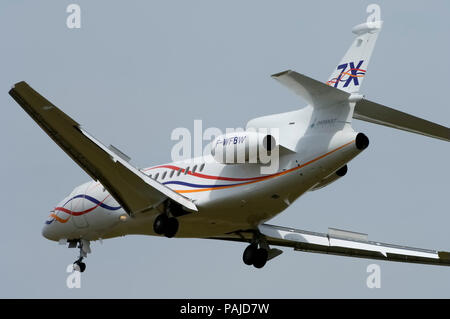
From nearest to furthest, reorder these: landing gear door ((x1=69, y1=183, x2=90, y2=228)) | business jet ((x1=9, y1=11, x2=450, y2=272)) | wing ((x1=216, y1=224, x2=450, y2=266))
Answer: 1. business jet ((x1=9, y1=11, x2=450, y2=272))
2. wing ((x1=216, y1=224, x2=450, y2=266))
3. landing gear door ((x1=69, y1=183, x2=90, y2=228))

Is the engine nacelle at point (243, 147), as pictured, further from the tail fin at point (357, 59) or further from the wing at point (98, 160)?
the tail fin at point (357, 59)

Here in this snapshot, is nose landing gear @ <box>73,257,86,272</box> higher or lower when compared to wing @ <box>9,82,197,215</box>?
lower

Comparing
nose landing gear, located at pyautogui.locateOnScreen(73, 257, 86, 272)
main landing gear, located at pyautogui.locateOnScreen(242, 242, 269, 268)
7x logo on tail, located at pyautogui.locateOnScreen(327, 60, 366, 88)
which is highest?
7x logo on tail, located at pyautogui.locateOnScreen(327, 60, 366, 88)

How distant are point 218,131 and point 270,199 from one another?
103 inches

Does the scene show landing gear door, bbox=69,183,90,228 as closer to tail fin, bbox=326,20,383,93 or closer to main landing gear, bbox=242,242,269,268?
main landing gear, bbox=242,242,269,268

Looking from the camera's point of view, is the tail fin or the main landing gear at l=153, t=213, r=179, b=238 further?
the main landing gear at l=153, t=213, r=179, b=238

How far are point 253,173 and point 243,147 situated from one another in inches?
48.6

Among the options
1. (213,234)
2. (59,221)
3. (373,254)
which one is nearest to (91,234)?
(59,221)

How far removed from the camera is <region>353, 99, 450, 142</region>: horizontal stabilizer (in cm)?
2523

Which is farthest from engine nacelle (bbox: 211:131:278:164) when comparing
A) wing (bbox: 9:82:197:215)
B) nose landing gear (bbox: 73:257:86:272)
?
nose landing gear (bbox: 73:257:86:272)

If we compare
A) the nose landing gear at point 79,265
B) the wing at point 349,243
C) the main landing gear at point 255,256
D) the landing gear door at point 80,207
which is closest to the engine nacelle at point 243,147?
the main landing gear at point 255,256

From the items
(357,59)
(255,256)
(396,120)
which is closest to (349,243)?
(255,256)

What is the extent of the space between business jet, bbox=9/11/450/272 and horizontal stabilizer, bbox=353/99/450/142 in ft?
0.09

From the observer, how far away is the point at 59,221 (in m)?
34.0
